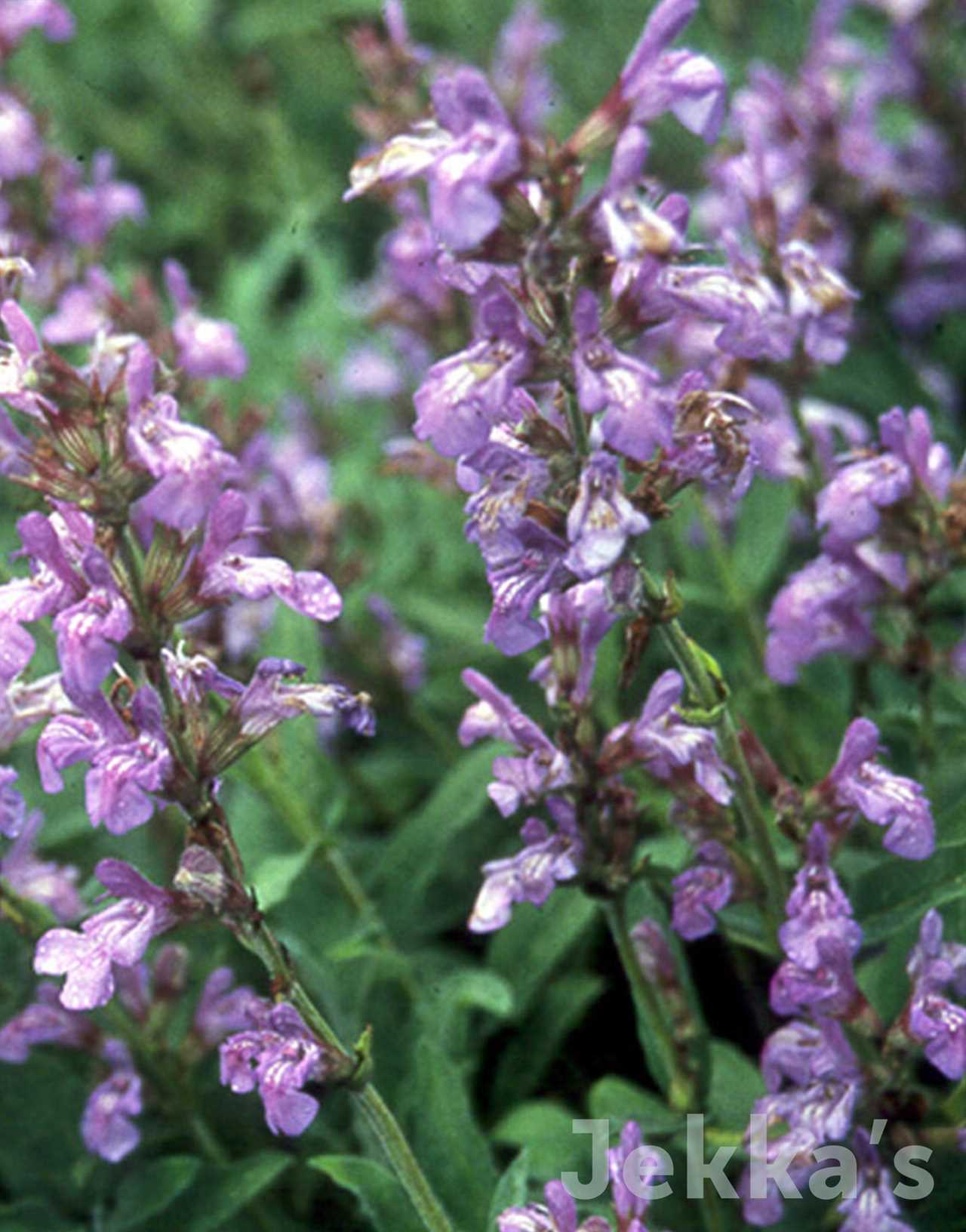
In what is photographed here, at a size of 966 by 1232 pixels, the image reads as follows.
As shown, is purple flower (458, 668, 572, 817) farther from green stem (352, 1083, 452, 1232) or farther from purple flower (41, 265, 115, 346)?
purple flower (41, 265, 115, 346)

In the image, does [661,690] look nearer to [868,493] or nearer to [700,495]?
[868,493]

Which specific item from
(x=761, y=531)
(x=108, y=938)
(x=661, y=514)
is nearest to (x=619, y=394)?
(x=661, y=514)

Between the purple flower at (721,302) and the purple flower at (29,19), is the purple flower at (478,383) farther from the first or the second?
the purple flower at (29,19)

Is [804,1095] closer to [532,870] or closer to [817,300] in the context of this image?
[532,870]

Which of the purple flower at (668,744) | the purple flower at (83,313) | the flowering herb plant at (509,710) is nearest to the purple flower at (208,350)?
the flowering herb plant at (509,710)

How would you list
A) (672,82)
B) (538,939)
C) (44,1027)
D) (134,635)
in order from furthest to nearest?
Answer: (538,939), (44,1027), (134,635), (672,82)

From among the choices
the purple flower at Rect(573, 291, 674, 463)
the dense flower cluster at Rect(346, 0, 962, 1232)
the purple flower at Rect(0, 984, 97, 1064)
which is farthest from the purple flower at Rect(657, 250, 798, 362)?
the purple flower at Rect(0, 984, 97, 1064)
